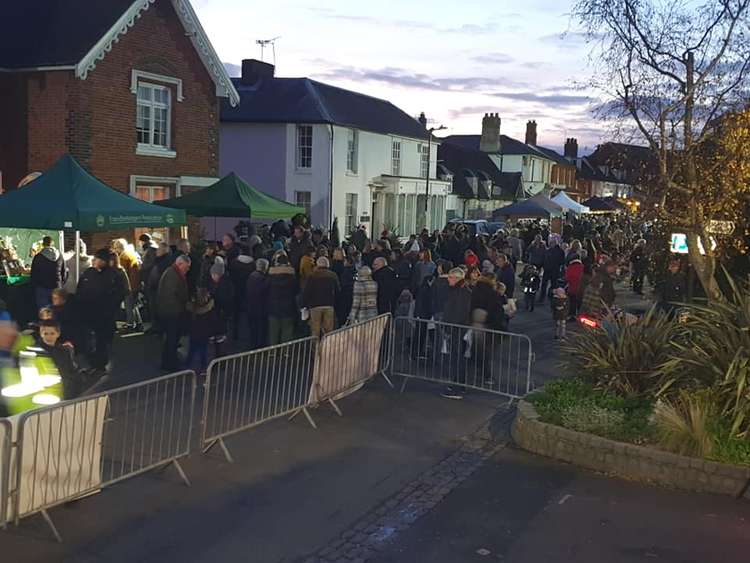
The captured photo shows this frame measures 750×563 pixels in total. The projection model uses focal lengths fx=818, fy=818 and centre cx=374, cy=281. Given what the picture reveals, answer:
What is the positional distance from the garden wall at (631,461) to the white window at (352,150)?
28.0 m

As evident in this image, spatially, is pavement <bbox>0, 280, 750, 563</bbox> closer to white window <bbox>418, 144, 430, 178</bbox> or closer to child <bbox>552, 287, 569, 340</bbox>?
child <bbox>552, 287, 569, 340</bbox>

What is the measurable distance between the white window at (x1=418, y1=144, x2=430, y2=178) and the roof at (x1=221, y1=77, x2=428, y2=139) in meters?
3.57

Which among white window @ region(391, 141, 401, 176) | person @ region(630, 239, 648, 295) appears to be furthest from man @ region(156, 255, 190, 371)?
white window @ region(391, 141, 401, 176)

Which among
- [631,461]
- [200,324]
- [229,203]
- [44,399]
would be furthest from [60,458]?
[229,203]

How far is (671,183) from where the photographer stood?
36.9 feet

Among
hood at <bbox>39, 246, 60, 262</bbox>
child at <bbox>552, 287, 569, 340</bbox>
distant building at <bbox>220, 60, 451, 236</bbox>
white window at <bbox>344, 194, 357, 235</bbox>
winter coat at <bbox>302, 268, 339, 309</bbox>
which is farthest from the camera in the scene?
white window at <bbox>344, 194, 357, 235</bbox>

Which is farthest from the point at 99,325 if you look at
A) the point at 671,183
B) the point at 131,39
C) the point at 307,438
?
the point at 131,39

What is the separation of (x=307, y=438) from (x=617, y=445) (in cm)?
320

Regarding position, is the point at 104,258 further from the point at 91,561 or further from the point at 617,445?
the point at 617,445

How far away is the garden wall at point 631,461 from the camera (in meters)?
7.50

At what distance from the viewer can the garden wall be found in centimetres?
750

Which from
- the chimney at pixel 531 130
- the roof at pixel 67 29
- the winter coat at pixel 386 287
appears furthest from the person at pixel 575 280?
the chimney at pixel 531 130

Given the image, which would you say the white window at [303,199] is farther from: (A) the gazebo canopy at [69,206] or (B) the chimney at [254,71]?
(A) the gazebo canopy at [69,206]

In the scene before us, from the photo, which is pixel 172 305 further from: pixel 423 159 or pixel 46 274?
pixel 423 159
